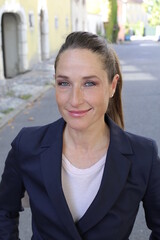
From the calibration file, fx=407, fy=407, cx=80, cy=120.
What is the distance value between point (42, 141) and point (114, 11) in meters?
44.3

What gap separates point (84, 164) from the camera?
1777mm

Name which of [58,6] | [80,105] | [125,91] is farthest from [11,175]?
[58,6]

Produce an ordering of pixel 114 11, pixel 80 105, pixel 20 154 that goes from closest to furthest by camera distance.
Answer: pixel 80 105 < pixel 20 154 < pixel 114 11

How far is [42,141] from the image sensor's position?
1.79m

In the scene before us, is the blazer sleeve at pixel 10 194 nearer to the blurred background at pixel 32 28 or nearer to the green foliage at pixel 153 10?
the blurred background at pixel 32 28

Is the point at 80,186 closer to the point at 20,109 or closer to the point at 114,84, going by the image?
the point at 114,84

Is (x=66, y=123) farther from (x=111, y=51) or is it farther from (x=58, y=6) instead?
(x=58, y=6)

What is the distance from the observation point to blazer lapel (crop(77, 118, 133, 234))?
1651mm

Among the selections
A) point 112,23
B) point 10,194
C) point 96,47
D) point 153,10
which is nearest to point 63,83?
point 96,47

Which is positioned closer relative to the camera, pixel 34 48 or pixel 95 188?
pixel 95 188

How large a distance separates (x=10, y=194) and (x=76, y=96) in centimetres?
59

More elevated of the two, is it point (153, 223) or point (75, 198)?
point (75, 198)

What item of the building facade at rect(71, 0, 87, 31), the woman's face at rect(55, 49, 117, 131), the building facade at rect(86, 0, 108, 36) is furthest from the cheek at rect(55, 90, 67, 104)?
the building facade at rect(86, 0, 108, 36)

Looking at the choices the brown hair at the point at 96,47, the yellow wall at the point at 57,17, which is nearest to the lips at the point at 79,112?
the brown hair at the point at 96,47
